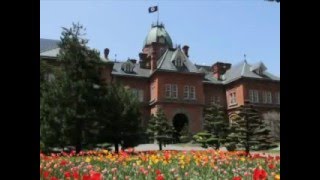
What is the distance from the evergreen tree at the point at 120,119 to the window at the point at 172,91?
1929cm

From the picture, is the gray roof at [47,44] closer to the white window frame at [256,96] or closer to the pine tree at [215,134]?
the pine tree at [215,134]

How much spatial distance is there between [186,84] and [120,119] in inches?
893

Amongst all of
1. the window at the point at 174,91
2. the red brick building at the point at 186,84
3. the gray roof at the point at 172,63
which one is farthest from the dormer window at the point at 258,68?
the window at the point at 174,91

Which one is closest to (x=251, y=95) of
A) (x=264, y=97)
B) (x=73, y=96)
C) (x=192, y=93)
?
(x=264, y=97)

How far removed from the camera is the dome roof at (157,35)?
5711 centimetres

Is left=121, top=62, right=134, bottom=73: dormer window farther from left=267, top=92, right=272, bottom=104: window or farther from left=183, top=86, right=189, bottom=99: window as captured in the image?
left=267, top=92, right=272, bottom=104: window

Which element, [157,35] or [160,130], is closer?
[160,130]

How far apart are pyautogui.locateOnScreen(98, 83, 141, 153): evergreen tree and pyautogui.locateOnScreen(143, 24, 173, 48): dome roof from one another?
35.3m

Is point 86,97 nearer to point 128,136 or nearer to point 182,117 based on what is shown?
point 128,136

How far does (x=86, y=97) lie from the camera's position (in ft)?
56.2

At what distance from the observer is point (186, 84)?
1678 inches

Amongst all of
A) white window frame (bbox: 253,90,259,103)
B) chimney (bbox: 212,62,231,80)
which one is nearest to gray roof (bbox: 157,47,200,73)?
chimney (bbox: 212,62,231,80)

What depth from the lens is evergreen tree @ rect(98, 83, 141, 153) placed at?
61.0 feet

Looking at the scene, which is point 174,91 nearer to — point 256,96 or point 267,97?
point 256,96
